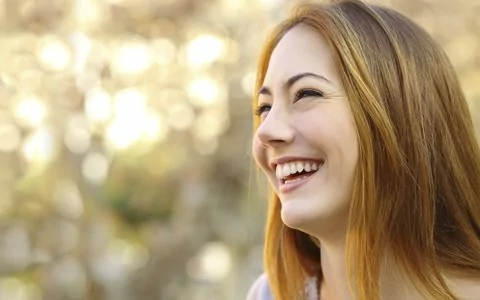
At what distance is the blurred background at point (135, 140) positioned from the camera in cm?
283

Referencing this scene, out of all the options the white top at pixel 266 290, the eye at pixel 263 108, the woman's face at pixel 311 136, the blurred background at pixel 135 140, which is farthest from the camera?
the blurred background at pixel 135 140

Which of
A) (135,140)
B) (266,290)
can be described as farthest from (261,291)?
(135,140)

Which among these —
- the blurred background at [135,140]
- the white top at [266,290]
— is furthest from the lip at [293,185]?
the blurred background at [135,140]

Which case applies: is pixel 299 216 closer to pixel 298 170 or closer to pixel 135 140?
pixel 298 170

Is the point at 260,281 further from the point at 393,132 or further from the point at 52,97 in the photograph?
the point at 52,97

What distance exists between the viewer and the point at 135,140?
2996mm

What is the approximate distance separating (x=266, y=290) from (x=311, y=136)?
47cm

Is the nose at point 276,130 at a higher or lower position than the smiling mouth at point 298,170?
higher

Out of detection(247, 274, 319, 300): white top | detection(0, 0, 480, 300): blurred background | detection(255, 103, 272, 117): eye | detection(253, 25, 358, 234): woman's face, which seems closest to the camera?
detection(253, 25, 358, 234): woman's face

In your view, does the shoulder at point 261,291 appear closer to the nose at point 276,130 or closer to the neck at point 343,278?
the neck at point 343,278

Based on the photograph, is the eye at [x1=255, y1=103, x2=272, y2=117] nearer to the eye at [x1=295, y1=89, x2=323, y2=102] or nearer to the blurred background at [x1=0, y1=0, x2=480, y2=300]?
the eye at [x1=295, y1=89, x2=323, y2=102]

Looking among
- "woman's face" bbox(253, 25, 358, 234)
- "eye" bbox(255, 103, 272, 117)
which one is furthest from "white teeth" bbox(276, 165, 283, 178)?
"eye" bbox(255, 103, 272, 117)

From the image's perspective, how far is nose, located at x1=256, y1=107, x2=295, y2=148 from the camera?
109 cm

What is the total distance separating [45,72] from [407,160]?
201 cm
